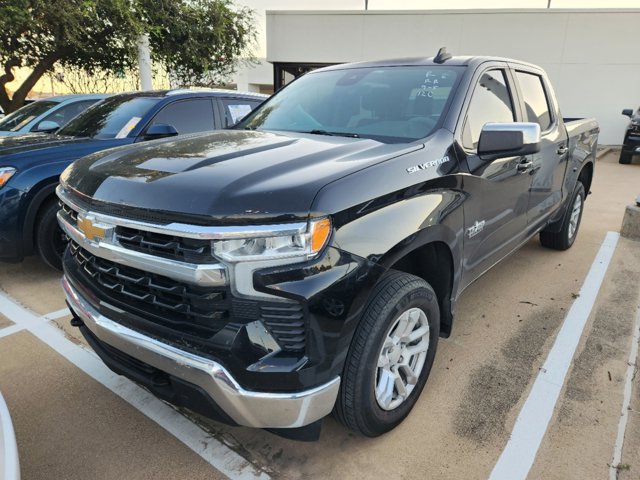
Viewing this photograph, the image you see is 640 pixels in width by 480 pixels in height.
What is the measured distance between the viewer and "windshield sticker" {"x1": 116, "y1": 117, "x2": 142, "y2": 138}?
190 inches

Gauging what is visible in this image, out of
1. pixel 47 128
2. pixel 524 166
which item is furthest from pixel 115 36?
pixel 524 166

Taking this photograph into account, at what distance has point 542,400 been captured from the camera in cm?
264

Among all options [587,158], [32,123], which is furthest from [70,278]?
[32,123]

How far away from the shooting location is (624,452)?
2.26 metres

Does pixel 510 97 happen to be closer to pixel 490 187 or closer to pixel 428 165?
pixel 490 187

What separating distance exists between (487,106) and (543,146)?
98 cm

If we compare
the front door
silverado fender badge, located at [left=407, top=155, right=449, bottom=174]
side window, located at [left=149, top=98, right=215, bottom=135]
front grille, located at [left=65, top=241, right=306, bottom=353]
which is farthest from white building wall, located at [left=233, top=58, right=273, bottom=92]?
front grille, located at [left=65, top=241, right=306, bottom=353]

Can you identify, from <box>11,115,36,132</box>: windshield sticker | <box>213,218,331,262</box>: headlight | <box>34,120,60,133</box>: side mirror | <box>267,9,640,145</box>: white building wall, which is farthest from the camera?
<box>267,9,640,145</box>: white building wall

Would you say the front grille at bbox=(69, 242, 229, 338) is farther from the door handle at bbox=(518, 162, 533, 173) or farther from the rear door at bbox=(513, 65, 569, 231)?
the rear door at bbox=(513, 65, 569, 231)

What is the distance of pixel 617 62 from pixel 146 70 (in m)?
15.1

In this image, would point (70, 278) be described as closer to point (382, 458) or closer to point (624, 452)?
point (382, 458)

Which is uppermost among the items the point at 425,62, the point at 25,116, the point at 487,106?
the point at 425,62

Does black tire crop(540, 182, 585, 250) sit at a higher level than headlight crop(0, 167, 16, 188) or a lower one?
lower

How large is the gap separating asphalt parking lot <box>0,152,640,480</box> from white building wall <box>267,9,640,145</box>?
14.6 metres
